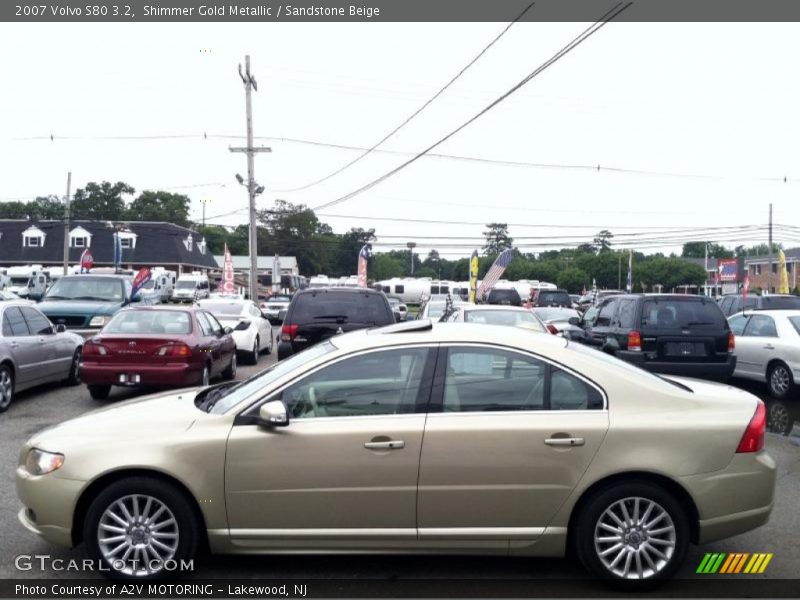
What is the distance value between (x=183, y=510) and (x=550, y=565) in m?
2.39

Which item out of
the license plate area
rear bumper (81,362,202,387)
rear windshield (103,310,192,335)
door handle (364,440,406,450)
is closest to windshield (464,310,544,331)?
the license plate area

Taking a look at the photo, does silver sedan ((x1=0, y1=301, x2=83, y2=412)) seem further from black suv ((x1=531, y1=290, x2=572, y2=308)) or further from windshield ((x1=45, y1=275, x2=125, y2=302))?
black suv ((x1=531, y1=290, x2=572, y2=308))

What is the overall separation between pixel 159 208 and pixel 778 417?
92182 millimetres

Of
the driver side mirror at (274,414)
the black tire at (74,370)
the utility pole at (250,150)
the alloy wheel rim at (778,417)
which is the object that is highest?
the utility pole at (250,150)

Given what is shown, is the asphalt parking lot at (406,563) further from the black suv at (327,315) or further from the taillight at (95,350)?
the black suv at (327,315)

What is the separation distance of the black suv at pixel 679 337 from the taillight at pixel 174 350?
6745 mm

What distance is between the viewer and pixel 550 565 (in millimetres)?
4969

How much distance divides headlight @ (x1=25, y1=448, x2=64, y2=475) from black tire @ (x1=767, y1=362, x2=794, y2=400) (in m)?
11.1

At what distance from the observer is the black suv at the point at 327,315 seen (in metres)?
11.8

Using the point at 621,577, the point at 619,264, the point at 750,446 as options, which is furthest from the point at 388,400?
the point at 619,264

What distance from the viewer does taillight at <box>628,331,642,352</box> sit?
11750mm

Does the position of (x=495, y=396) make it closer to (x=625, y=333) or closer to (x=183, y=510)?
(x=183, y=510)

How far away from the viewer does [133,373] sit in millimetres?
10859

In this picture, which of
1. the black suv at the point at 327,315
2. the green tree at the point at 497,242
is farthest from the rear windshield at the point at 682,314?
the green tree at the point at 497,242
